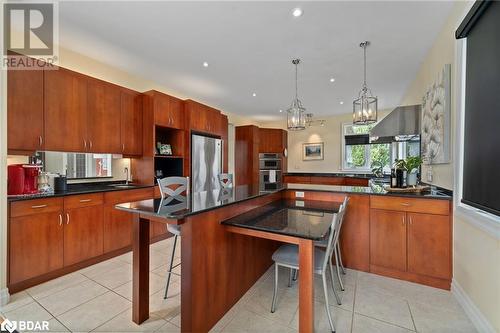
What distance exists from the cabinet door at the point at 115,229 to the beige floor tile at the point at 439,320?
330 centimetres

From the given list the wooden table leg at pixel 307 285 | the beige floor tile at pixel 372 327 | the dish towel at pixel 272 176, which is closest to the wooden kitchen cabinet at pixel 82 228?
the wooden table leg at pixel 307 285

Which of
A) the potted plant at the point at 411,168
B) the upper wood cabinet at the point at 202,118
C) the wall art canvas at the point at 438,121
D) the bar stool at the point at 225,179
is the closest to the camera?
the wall art canvas at the point at 438,121

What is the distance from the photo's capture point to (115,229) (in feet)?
9.67

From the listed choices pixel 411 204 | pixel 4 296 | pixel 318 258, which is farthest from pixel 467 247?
pixel 4 296

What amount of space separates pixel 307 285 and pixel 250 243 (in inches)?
31.6

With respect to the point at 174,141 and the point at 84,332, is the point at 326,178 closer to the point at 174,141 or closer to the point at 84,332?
the point at 174,141

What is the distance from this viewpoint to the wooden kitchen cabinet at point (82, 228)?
2.47 metres

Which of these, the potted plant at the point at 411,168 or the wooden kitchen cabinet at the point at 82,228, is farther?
the potted plant at the point at 411,168

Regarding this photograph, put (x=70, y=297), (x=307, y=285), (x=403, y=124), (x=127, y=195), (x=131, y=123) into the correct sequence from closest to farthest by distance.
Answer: (x=307, y=285)
(x=70, y=297)
(x=127, y=195)
(x=403, y=124)
(x=131, y=123)

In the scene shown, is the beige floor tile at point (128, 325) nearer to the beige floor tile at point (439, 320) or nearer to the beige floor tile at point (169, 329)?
the beige floor tile at point (169, 329)

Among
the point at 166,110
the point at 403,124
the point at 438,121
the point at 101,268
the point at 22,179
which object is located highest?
the point at 166,110

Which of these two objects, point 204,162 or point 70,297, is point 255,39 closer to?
point 204,162

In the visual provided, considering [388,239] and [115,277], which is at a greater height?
[388,239]

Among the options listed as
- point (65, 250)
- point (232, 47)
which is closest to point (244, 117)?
point (232, 47)
